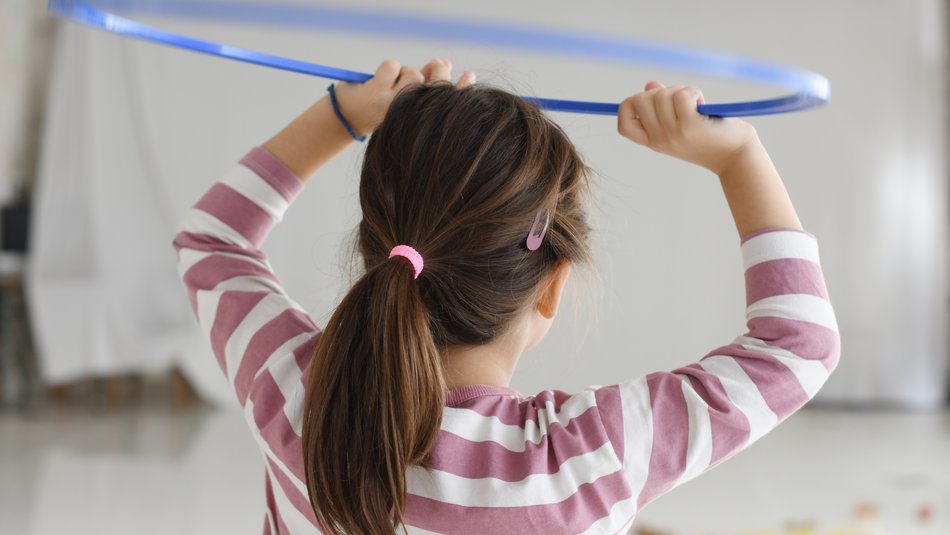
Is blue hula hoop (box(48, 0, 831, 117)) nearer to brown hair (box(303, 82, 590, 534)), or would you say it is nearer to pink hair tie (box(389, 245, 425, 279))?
brown hair (box(303, 82, 590, 534))

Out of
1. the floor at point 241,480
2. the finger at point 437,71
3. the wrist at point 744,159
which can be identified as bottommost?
the floor at point 241,480

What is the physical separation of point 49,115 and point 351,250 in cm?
413

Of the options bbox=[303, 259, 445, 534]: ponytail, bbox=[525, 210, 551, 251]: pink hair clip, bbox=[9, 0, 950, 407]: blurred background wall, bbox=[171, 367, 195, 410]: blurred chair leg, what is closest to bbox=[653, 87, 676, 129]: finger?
bbox=[525, 210, 551, 251]: pink hair clip

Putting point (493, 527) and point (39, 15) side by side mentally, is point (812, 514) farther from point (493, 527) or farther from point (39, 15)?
point (39, 15)

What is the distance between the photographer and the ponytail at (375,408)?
65 centimetres

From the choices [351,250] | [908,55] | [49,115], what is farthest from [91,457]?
[908,55]

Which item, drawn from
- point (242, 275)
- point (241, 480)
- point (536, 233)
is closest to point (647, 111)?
point (536, 233)

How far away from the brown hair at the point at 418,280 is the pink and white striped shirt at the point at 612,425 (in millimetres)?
30

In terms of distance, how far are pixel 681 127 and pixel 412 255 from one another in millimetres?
205

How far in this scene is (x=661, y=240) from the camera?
4.30 m

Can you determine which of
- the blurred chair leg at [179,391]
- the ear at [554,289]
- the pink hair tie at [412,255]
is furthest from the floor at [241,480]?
the pink hair tie at [412,255]

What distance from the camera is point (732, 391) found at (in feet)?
2.11

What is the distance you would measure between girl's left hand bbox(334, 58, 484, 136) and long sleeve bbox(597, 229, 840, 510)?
0.27 metres

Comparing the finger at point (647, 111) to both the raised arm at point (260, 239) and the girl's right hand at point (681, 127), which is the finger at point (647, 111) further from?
the raised arm at point (260, 239)
